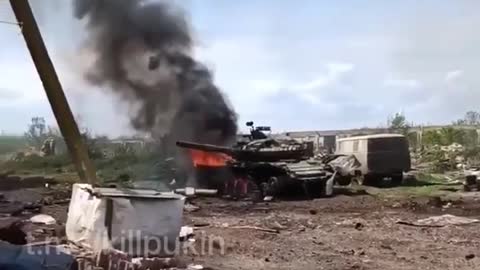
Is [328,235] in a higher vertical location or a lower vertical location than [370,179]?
lower

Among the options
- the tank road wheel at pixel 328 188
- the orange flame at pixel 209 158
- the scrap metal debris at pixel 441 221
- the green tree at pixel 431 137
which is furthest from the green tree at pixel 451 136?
the scrap metal debris at pixel 441 221

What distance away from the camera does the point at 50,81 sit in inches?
389

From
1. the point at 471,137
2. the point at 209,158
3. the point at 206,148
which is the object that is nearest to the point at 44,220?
the point at 206,148

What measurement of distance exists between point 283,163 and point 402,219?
6.37 metres

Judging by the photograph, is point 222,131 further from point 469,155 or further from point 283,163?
point 469,155

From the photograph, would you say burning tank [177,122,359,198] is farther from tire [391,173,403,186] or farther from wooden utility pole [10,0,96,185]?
wooden utility pole [10,0,96,185]

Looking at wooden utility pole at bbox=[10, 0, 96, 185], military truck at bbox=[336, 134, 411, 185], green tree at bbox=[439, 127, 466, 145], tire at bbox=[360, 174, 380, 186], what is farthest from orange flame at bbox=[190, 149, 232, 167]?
green tree at bbox=[439, 127, 466, 145]

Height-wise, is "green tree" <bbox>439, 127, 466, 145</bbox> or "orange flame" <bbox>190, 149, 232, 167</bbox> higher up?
"green tree" <bbox>439, 127, 466, 145</bbox>

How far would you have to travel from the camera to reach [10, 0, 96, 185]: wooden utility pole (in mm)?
9789

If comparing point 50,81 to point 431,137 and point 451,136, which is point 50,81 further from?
point 431,137

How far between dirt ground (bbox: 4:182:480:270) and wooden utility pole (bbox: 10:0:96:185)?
148 cm

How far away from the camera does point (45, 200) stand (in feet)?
58.2

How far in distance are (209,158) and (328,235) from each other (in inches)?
378

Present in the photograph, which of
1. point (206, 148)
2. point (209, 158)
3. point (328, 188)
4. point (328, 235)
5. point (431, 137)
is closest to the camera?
point (328, 235)
